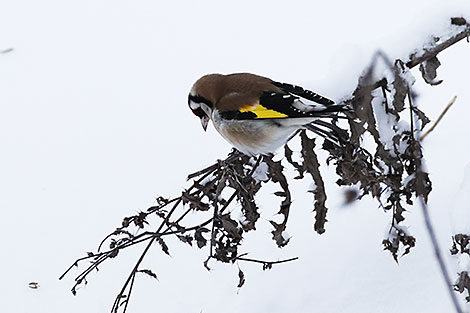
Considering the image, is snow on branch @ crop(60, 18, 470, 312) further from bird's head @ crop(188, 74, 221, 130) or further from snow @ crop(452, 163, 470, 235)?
bird's head @ crop(188, 74, 221, 130)

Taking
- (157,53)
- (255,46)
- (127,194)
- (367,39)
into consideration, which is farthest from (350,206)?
(157,53)

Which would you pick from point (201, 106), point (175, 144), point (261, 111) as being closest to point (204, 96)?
point (201, 106)

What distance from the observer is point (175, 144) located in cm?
353

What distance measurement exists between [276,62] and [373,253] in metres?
1.65

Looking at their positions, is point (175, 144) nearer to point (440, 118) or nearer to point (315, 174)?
point (440, 118)

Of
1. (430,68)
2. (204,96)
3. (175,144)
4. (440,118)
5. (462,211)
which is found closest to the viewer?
(462,211)

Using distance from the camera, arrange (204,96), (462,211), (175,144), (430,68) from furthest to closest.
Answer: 1. (175,144)
2. (204,96)
3. (430,68)
4. (462,211)

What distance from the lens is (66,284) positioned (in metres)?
2.84

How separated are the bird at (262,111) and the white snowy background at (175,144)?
139mm

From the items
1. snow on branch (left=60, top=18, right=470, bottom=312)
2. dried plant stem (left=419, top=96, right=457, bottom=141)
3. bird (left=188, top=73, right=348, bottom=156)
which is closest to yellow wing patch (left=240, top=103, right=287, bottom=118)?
bird (left=188, top=73, right=348, bottom=156)

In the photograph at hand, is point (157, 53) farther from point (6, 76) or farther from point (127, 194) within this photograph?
point (127, 194)

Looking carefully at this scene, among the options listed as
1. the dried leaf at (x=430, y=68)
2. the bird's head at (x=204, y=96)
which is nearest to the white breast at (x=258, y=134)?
the bird's head at (x=204, y=96)

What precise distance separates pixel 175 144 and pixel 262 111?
1.31 m

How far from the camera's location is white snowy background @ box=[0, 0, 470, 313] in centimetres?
249
